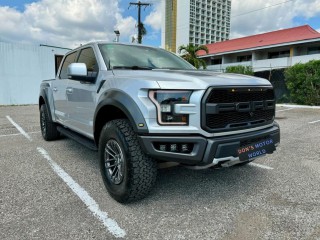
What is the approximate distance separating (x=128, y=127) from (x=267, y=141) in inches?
61.6

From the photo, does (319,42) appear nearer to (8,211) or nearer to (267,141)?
(267,141)

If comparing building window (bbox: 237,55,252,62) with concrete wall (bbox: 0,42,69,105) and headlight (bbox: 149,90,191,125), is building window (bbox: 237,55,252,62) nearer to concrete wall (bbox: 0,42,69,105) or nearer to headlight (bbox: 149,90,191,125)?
concrete wall (bbox: 0,42,69,105)

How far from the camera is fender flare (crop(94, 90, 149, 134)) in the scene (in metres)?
2.60

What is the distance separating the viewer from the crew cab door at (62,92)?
15.4 feet

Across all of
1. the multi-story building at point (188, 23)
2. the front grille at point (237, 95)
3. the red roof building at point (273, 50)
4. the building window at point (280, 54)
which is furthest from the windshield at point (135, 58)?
the multi-story building at point (188, 23)

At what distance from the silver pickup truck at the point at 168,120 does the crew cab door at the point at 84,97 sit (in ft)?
0.14

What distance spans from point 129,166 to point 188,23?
88.8 m

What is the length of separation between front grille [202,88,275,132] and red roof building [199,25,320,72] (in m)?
23.5

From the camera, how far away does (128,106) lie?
8.91 ft

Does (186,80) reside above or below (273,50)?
below

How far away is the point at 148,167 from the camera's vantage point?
278 centimetres

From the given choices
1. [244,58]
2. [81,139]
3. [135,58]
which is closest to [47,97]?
[81,139]

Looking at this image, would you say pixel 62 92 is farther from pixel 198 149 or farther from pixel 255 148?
pixel 255 148

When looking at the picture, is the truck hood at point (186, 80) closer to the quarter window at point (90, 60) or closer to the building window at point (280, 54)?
the quarter window at point (90, 60)
